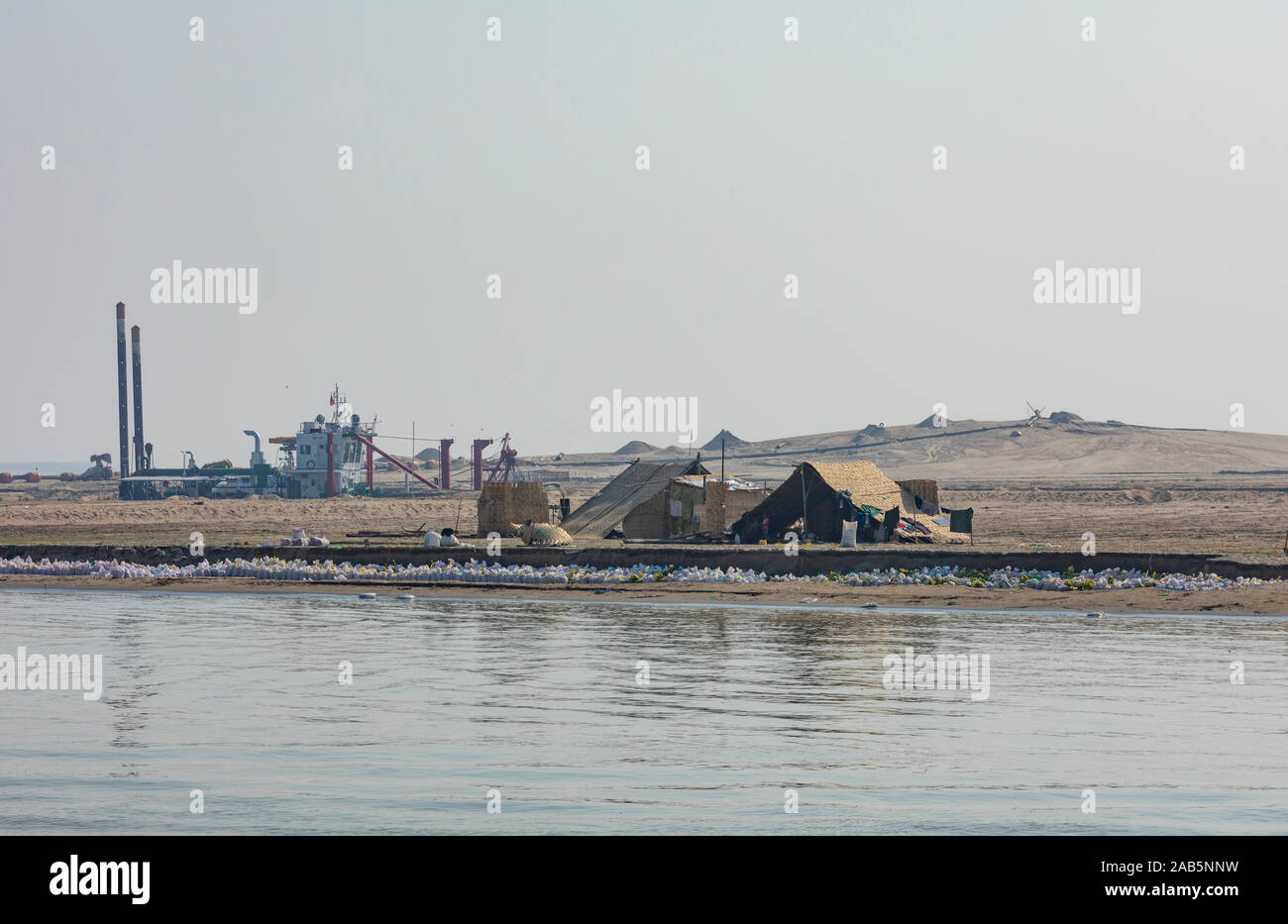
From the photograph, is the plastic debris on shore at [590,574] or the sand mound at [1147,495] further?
the sand mound at [1147,495]

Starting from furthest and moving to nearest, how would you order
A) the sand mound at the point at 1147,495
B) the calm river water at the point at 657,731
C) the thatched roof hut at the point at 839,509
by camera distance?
the sand mound at the point at 1147,495, the thatched roof hut at the point at 839,509, the calm river water at the point at 657,731

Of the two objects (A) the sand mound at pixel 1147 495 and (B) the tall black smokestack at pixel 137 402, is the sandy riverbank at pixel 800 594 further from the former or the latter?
(B) the tall black smokestack at pixel 137 402

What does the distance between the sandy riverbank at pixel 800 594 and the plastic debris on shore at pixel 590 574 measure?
1.75 feet

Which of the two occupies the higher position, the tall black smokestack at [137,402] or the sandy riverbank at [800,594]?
the tall black smokestack at [137,402]

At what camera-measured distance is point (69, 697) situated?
67.3 feet

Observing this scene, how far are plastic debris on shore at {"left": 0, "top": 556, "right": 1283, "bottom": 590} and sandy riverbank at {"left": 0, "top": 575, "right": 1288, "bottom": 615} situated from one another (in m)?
0.53

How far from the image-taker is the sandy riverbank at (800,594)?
100 feet

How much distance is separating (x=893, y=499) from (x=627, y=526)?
9186mm

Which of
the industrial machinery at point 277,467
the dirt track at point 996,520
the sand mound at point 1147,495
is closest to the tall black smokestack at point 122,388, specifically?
the industrial machinery at point 277,467

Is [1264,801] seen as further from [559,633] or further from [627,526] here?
[627,526]

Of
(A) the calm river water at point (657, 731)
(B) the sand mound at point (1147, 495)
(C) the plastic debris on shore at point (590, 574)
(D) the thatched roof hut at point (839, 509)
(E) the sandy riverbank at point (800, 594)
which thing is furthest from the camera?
(B) the sand mound at point (1147, 495)

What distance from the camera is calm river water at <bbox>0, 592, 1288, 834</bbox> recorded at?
43.0ft
